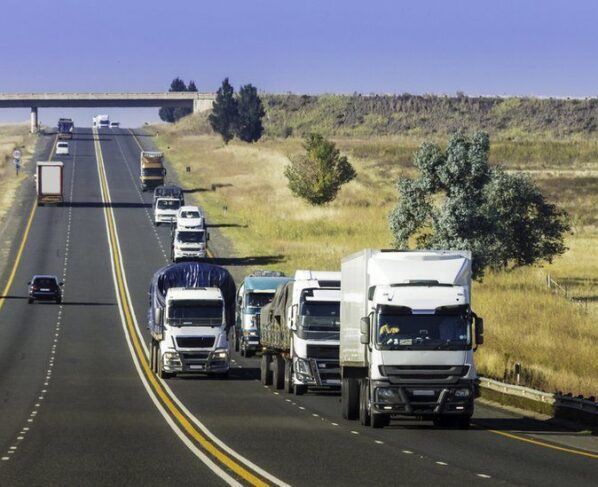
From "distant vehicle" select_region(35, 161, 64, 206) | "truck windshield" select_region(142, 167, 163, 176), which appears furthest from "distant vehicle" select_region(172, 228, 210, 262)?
"truck windshield" select_region(142, 167, 163, 176)

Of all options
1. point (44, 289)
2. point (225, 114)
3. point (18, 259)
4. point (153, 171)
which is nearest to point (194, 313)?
point (44, 289)

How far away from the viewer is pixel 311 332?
40125 millimetres

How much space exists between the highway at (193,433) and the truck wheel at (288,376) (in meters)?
0.27

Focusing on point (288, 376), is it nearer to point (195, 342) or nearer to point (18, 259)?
point (195, 342)

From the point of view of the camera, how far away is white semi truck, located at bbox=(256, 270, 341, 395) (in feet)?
132

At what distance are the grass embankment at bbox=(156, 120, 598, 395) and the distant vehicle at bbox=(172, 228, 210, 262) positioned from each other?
427 centimetres

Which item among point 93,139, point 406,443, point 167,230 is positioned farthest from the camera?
point 93,139

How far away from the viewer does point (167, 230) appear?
351 ft

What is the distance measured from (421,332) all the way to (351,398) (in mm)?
3667

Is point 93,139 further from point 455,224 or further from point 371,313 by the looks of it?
point 371,313

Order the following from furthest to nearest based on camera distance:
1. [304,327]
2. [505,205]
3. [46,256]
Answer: [46,256], [505,205], [304,327]

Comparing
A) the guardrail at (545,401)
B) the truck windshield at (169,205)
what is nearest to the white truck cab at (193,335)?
the guardrail at (545,401)

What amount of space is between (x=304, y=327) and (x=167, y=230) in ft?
221

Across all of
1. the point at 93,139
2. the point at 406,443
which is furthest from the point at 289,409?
the point at 93,139
